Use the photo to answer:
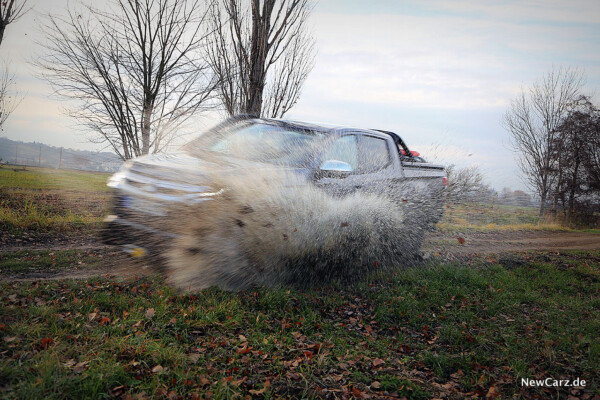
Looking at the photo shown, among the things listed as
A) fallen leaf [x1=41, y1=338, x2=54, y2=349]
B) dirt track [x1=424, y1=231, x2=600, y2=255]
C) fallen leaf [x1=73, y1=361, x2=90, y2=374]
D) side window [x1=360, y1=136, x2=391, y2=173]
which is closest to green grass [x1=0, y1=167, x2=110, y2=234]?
fallen leaf [x1=41, y1=338, x2=54, y2=349]

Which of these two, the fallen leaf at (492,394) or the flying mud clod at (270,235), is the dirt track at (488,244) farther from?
the fallen leaf at (492,394)

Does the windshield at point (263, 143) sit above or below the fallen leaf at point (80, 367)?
above

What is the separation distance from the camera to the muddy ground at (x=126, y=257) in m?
4.15

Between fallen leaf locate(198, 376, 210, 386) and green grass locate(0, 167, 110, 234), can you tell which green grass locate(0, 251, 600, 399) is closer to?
fallen leaf locate(198, 376, 210, 386)

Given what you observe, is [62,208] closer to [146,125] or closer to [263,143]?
[146,125]

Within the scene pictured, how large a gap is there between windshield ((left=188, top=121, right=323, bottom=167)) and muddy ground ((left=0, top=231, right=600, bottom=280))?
1834 millimetres

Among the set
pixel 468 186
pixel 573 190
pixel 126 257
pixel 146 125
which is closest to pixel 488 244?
pixel 468 186

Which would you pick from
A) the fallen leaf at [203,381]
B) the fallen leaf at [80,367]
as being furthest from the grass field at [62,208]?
the fallen leaf at [203,381]

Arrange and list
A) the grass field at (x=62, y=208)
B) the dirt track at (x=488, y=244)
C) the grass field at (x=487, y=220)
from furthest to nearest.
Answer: the grass field at (x=487, y=220) → the dirt track at (x=488, y=244) → the grass field at (x=62, y=208)

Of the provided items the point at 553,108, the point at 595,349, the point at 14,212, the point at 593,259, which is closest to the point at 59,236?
the point at 14,212

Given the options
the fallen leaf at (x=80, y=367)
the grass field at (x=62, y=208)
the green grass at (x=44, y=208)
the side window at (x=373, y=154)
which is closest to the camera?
the fallen leaf at (x=80, y=367)

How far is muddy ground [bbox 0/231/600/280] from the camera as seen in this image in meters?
4.15

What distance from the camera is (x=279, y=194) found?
3809mm

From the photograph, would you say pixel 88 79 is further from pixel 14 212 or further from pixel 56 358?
pixel 56 358
